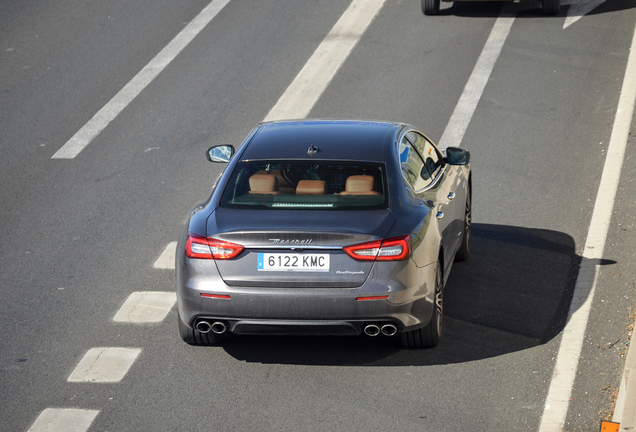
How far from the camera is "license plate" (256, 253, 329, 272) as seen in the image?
229 inches

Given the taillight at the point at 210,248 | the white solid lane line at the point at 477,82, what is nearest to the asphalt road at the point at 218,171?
the white solid lane line at the point at 477,82

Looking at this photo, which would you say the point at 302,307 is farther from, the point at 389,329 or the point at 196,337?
the point at 196,337

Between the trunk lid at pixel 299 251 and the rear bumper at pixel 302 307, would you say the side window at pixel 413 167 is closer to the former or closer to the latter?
the trunk lid at pixel 299 251

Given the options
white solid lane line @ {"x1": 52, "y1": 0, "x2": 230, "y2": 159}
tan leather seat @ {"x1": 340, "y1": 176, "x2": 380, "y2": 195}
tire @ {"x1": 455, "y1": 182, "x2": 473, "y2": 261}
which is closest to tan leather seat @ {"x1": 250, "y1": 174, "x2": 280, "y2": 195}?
tan leather seat @ {"x1": 340, "y1": 176, "x2": 380, "y2": 195}

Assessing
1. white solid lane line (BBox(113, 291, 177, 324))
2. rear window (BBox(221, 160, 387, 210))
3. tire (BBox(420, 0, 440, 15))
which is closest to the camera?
rear window (BBox(221, 160, 387, 210))

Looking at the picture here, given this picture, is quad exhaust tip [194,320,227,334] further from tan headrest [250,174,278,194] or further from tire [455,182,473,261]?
tire [455,182,473,261]

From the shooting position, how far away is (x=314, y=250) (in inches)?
229

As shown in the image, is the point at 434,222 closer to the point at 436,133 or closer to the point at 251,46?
the point at 436,133

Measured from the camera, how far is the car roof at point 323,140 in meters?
6.64

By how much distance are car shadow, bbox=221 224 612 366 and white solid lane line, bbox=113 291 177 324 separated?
2.67 feet

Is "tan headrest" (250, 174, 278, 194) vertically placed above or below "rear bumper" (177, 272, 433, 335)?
above

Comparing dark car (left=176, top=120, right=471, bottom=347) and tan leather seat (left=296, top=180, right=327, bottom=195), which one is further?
tan leather seat (left=296, top=180, right=327, bottom=195)

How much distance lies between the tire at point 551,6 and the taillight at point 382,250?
11.6m

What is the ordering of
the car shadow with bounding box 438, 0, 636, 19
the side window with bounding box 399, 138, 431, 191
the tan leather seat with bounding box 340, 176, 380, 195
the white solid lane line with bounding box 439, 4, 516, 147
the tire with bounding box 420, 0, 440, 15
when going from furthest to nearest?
the car shadow with bounding box 438, 0, 636, 19 → the tire with bounding box 420, 0, 440, 15 → the white solid lane line with bounding box 439, 4, 516, 147 → the side window with bounding box 399, 138, 431, 191 → the tan leather seat with bounding box 340, 176, 380, 195
